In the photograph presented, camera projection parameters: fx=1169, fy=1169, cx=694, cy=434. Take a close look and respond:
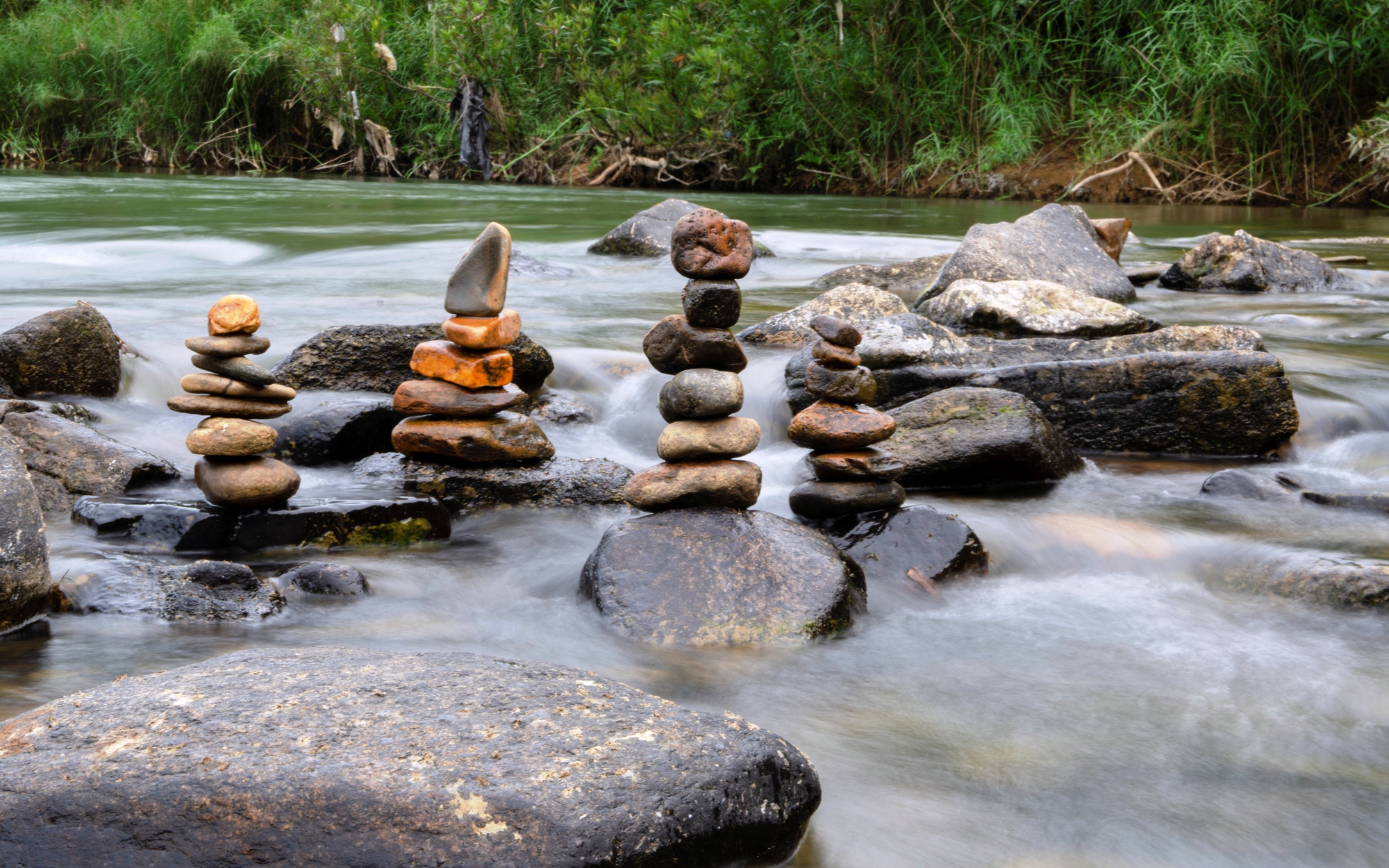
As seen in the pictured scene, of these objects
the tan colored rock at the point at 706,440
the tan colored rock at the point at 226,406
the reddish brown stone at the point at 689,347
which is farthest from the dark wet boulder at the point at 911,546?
the tan colored rock at the point at 226,406

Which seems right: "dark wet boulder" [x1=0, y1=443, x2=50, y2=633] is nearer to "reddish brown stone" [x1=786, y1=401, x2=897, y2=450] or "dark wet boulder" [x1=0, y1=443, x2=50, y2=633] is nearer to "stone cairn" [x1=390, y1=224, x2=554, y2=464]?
"stone cairn" [x1=390, y1=224, x2=554, y2=464]

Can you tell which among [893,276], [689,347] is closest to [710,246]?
[689,347]

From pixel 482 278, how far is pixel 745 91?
12121 millimetres

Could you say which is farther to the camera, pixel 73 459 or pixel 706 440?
pixel 73 459

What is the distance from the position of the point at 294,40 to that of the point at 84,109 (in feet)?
13.5

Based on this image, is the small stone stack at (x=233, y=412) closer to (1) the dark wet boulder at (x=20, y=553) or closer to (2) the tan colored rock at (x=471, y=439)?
(2) the tan colored rock at (x=471, y=439)

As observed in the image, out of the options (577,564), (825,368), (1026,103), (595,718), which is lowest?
(577,564)

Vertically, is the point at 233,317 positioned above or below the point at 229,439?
above

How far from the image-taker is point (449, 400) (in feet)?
11.0

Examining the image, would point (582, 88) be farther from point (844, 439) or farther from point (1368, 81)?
point (844, 439)

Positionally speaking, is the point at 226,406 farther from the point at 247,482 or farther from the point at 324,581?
the point at 324,581

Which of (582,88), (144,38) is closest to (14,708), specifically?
(582,88)

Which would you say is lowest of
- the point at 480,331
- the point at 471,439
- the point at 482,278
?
the point at 471,439

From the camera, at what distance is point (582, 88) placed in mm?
15812
